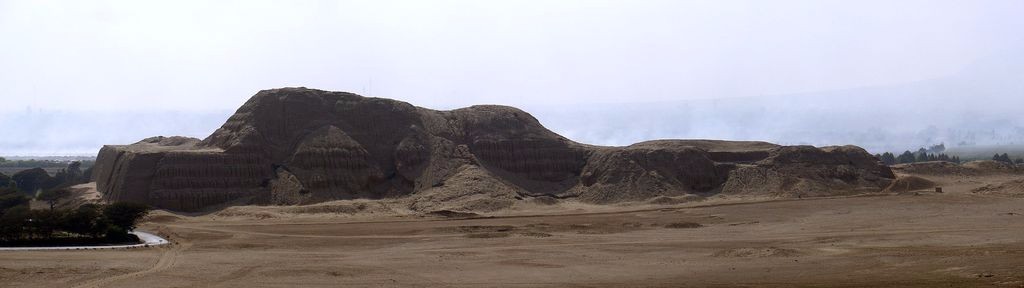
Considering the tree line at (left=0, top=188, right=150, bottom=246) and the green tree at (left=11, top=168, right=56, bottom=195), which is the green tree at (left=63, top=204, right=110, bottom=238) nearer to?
the tree line at (left=0, top=188, right=150, bottom=246)

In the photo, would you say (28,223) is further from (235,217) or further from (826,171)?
(826,171)

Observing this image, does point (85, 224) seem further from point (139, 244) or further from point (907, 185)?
point (907, 185)

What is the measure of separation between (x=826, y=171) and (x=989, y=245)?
36635 millimetres

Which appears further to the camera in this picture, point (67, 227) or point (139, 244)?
point (67, 227)

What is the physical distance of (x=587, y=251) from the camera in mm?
40656

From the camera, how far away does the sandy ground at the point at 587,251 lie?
3122cm

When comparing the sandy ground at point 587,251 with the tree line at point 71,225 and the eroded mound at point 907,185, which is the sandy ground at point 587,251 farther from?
the eroded mound at point 907,185

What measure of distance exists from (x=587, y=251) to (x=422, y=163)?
100ft

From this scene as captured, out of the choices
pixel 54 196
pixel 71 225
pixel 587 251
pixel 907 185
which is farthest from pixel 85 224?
pixel 907 185

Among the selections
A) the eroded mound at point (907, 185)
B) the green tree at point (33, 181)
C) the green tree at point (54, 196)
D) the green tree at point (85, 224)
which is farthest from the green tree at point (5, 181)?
the eroded mound at point (907, 185)

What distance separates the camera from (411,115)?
74.1 metres

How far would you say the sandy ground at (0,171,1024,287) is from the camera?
31.2 meters

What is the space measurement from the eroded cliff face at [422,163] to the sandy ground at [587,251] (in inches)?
189

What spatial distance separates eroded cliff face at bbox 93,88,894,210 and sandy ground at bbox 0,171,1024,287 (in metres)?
4.79
